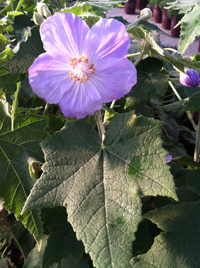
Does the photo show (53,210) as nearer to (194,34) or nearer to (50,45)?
(50,45)

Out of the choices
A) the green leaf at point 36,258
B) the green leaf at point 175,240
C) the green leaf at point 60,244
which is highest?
the green leaf at point 175,240

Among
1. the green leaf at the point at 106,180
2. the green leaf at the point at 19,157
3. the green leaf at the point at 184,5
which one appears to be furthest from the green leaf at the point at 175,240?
the green leaf at the point at 184,5

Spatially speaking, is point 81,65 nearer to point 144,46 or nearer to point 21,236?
point 144,46

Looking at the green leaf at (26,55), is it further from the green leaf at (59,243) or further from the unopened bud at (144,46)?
the green leaf at (59,243)

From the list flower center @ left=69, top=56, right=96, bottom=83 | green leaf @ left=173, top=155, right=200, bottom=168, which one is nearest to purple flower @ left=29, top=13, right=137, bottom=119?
flower center @ left=69, top=56, right=96, bottom=83

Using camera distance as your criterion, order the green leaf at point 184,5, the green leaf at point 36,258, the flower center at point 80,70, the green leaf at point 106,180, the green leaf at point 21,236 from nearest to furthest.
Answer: the green leaf at point 106,180
the flower center at point 80,70
the green leaf at point 36,258
the green leaf at point 21,236
the green leaf at point 184,5

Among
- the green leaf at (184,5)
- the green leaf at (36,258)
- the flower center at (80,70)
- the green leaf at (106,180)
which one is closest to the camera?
the green leaf at (106,180)

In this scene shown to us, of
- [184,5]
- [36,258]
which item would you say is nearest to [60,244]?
[36,258]

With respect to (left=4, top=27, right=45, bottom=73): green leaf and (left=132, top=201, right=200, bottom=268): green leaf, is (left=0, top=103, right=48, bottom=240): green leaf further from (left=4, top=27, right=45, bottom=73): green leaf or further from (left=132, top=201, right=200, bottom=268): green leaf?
(left=132, top=201, right=200, bottom=268): green leaf
